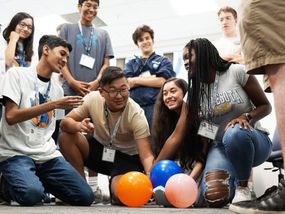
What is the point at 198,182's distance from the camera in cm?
228

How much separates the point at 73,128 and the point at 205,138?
84cm

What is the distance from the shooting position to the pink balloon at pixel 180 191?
1919mm

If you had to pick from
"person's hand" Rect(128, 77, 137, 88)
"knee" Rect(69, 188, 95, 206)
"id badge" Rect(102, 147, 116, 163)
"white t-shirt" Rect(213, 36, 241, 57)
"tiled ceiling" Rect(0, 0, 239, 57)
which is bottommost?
"knee" Rect(69, 188, 95, 206)

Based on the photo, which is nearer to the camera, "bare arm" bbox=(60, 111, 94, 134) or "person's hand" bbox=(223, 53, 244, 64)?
"bare arm" bbox=(60, 111, 94, 134)

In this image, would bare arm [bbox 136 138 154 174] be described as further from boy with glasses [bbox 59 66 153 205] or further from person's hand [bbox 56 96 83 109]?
person's hand [bbox 56 96 83 109]

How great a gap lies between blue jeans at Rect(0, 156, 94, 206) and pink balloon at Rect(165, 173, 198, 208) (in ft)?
1.62

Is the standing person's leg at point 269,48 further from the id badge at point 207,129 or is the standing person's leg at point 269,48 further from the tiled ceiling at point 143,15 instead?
the tiled ceiling at point 143,15

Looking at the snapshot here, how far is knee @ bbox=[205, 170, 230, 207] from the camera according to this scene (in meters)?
2.01

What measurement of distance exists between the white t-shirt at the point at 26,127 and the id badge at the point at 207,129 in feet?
2.91

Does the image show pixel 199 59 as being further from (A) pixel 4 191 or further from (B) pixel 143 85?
(A) pixel 4 191

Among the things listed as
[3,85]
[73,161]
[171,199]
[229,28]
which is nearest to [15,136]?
[3,85]

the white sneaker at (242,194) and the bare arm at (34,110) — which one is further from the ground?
the bare arm at (34,110)

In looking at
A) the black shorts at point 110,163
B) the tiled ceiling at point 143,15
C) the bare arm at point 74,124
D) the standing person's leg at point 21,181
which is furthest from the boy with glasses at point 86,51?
the tiled ceiling at point 143,15

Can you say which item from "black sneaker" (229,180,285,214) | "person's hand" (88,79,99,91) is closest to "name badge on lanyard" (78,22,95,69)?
"person's hand" (88,79,99,91)
